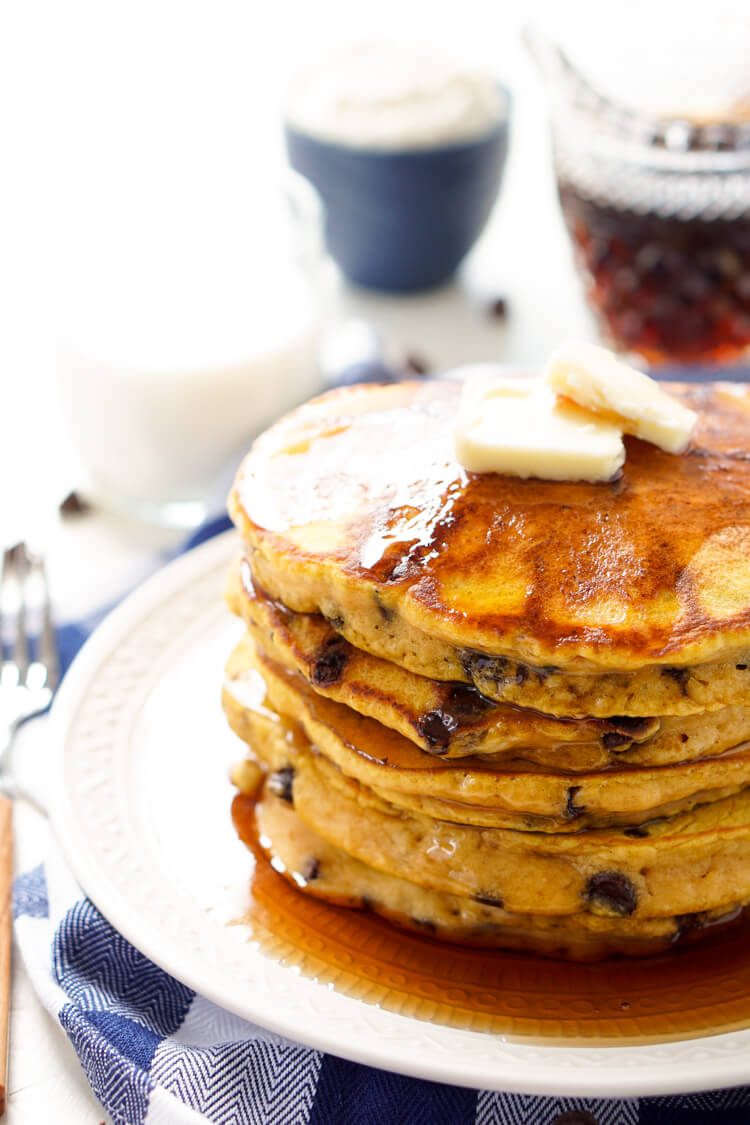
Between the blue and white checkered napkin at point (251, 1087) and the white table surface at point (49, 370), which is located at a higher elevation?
the blue and white checkered napkin at point (251, 1087)

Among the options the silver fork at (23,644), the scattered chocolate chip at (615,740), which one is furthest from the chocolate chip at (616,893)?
the silver fork at (23,644)

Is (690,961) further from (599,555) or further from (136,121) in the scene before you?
(136,121)

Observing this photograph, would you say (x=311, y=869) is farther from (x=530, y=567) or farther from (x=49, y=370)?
(x=49, y=370)

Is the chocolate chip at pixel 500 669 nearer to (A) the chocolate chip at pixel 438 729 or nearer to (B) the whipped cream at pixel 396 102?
(A) the chocolate chip at pixel 438 729

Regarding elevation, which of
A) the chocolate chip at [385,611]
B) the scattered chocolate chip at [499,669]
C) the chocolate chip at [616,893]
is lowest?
the chocolate chip at [616,893]

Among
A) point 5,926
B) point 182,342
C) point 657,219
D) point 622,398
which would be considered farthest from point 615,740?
point 657,219

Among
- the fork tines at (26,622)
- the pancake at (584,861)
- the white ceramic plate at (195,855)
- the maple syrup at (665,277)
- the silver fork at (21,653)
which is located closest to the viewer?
the white ceramic plate at (195,855)

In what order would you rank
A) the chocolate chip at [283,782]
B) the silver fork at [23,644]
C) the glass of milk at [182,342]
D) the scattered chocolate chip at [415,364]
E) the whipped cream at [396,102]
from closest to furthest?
the chocolate chip at [283,782] → the silver fork at [23,644] → the glass of milk at [182,342] → the scattered chocolate chip at [415,364] → the whipped cream at [396,102]

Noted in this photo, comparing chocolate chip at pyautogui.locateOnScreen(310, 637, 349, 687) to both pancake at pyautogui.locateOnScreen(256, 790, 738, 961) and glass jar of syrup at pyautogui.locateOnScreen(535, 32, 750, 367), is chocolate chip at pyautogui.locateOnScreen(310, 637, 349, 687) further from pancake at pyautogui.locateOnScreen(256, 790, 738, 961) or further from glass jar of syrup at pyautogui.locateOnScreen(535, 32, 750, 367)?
glass jar of syrup at pyautogui.locateOnScreen(535, 32, 750, 367)
